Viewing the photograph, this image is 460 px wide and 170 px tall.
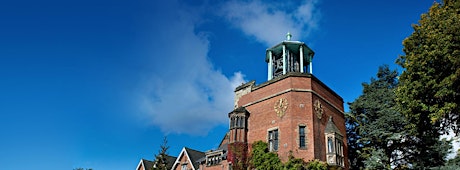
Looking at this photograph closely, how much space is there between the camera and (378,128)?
112 feet

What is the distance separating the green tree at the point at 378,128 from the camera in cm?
3266

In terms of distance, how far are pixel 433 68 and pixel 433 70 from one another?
0.18m

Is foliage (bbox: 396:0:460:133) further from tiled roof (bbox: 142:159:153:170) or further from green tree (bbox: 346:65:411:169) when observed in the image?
tiled roof (bbox: 142:159:153:170)

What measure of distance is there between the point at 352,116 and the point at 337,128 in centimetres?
485

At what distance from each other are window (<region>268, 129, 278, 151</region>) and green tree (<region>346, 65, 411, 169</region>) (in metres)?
8.58

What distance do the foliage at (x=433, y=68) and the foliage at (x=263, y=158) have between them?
983cm

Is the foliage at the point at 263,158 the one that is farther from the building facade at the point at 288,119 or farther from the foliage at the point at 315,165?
the foliage at the point at 315,165

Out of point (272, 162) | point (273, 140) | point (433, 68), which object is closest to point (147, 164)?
point (273, 140)

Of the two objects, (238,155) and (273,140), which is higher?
(273,140)

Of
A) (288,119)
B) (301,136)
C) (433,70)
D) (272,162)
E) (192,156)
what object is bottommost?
(272,162)

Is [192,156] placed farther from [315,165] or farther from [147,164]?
[315,165]

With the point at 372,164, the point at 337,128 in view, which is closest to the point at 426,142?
the point at 372,164

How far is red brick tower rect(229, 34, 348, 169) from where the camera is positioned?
28.3 metres

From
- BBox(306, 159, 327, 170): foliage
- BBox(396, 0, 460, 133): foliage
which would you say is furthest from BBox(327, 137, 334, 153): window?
BBox(396, 0, 460, 133): foliage
